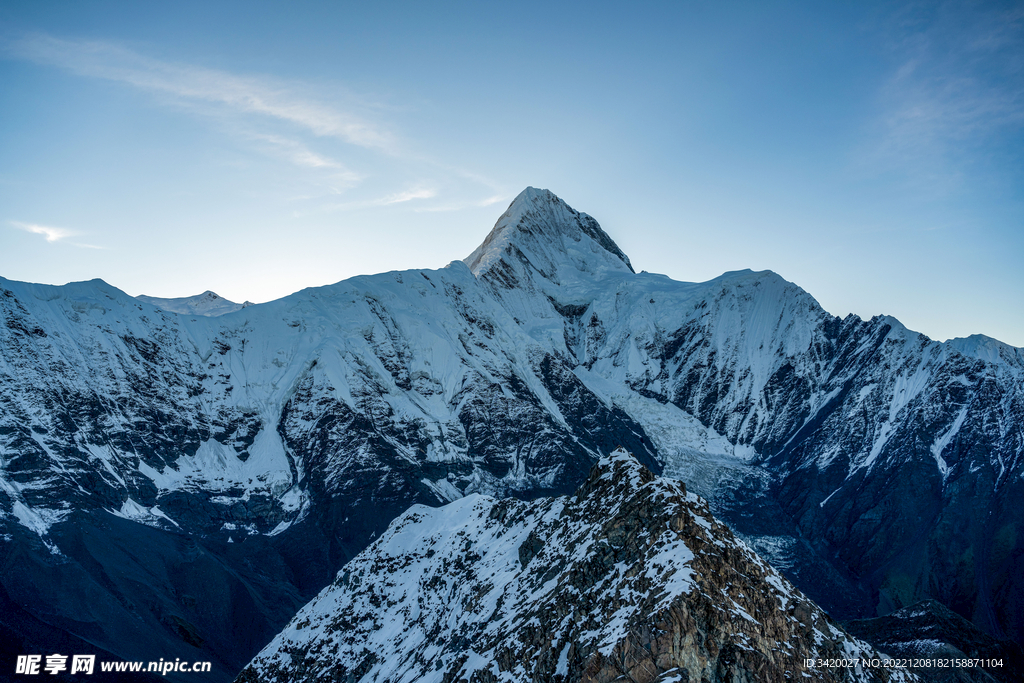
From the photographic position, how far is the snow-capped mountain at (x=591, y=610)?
47.3 metres

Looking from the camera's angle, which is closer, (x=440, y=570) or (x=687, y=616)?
(x=687, y=616)

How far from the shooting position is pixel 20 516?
5694 inches

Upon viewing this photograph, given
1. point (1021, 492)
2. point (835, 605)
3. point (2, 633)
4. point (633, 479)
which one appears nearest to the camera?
point (633, 479)

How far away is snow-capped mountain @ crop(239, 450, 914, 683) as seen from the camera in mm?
47312

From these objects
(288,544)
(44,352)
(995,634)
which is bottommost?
(995,634)

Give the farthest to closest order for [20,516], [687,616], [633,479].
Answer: [20,516], [633,479], [687,616]

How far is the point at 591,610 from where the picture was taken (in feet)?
177

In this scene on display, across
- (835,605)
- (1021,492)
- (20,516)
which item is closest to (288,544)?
(20,516)

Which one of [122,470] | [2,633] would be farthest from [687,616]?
[122,470]

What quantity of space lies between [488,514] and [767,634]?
49.0 metres

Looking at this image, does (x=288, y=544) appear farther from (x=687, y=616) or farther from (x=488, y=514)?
(x=687, y=616)

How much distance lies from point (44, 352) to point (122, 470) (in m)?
39.0

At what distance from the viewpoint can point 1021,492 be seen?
612ft

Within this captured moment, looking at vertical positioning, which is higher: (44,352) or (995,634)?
(44,352)
